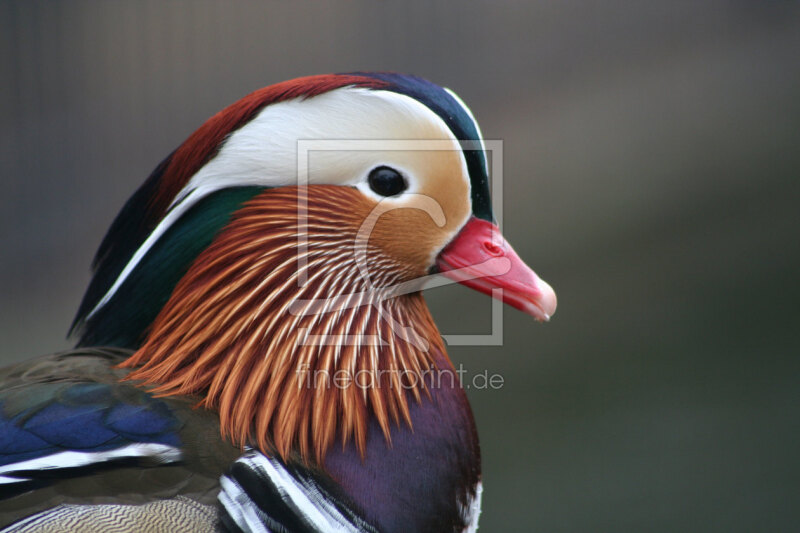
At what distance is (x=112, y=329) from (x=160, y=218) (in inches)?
4.6

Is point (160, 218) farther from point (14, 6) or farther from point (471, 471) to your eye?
point (14, 6)

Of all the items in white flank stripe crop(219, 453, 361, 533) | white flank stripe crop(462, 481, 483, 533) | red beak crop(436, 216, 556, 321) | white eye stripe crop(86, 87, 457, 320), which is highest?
white eye stripe crop(86, 87, 457, 320)

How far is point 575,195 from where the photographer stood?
1.79 metres

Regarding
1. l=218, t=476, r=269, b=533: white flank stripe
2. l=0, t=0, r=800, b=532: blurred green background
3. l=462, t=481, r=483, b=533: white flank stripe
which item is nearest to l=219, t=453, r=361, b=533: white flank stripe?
l=218, t=476, r=269, b=533: white flank stripe

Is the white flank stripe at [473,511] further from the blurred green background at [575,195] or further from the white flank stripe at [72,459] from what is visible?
the blurred green background at [575,195]

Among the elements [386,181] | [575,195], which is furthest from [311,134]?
[575,195]

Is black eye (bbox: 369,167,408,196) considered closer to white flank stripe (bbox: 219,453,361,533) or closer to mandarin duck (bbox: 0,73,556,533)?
mandarin duck (bbox: 0,73,556,533)

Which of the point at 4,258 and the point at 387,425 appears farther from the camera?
the point at 4,258

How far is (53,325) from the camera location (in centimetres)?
167

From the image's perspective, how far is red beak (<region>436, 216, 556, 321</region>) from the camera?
2.15ft

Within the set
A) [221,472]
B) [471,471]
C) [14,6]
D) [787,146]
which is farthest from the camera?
[787,146]

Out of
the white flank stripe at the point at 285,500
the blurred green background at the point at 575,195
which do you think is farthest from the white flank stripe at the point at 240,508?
the blurred green background at the point at 575,195

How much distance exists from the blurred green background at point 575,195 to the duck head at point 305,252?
3.17 ft

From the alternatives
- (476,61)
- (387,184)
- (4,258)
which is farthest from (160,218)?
(4,258)
